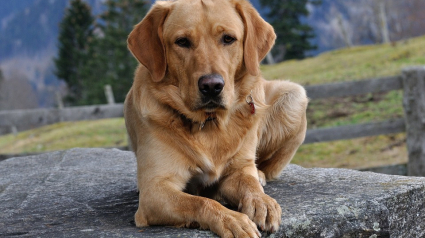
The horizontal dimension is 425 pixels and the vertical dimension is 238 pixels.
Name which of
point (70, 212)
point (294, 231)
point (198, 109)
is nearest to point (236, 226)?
point (294, 231)

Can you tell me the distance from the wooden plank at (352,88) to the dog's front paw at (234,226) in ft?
15.5

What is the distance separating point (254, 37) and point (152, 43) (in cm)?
68

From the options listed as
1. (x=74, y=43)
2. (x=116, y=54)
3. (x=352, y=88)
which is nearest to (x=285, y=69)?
(x=116, y=54)

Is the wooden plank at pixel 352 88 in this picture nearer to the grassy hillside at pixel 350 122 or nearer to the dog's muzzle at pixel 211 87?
the grassy hillside at pixel 350 122

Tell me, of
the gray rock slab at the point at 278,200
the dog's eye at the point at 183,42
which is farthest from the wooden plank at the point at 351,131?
the dog's eye at the point at 183,42

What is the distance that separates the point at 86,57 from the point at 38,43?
140610mm

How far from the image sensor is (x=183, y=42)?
297 centimetres

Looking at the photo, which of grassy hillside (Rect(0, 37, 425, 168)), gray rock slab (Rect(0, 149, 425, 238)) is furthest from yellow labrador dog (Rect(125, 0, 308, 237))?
grassy hillside (Rect(0, 37, 425, 168))

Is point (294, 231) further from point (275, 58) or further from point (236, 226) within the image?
point (275, 58)

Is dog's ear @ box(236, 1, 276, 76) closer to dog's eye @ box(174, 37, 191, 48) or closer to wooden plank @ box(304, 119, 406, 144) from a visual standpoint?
dog's eye @ box(174, 37, 191, 48)

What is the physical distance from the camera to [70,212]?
322 cm

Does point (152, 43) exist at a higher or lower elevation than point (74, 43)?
higher

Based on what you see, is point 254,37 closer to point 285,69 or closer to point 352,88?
point 352,88

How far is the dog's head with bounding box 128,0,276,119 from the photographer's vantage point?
9.24ft
